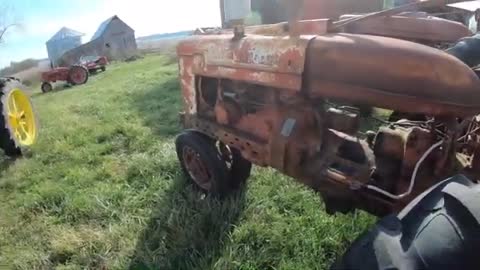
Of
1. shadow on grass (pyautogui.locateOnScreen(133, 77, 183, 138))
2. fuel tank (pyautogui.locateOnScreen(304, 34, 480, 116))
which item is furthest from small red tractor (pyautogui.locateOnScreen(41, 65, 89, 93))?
fuel tank (pyautogui.locateOnScreen(304, 34, 480, 116))

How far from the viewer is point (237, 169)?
3.26 m

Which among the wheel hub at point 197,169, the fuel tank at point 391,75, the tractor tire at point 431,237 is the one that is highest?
the fuel tank at point 391,75

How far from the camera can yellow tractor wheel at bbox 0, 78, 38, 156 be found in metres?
4.77

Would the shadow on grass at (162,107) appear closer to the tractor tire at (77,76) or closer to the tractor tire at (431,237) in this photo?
the tractor tire at (431,237)

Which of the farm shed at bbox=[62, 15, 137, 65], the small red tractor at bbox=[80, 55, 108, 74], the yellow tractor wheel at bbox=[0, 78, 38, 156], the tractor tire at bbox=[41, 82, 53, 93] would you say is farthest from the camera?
the farm shed at bbox=[62, 15, 137, 65]

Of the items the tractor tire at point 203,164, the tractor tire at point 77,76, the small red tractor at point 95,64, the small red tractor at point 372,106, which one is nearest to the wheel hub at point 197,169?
the tractor tire at point 203,164

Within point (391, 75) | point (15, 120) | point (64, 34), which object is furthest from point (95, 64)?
point (391, 75)

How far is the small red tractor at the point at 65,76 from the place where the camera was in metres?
17.4

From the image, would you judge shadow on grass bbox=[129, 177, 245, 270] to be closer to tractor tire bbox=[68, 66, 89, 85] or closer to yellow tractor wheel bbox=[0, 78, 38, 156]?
Answer: yellow tractor wheel bbox=[0, 78, 38, 156]

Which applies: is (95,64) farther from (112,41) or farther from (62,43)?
(112,41)

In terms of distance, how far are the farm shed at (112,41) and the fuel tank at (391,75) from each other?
33.2m

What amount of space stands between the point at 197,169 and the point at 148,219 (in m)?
0.48

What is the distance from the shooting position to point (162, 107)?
23.5ft

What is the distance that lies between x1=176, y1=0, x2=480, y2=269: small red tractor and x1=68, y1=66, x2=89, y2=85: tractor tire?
15792 millimetres
